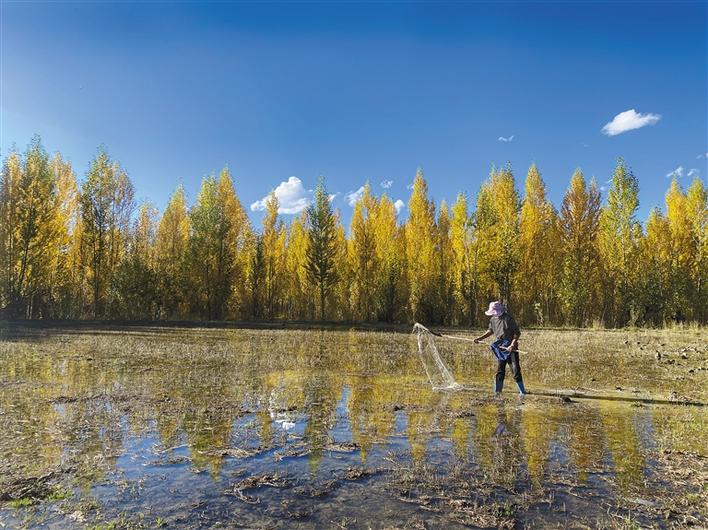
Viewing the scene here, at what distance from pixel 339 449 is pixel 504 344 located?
245 inches

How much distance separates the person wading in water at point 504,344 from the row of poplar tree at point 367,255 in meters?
29.5

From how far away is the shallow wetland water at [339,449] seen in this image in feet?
16.7

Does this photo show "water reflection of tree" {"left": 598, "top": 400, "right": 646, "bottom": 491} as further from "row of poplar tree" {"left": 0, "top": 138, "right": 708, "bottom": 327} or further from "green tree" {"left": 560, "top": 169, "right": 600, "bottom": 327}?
"green tree" {"left": 560, "top": 169, "right": 600, "bottom": 327}

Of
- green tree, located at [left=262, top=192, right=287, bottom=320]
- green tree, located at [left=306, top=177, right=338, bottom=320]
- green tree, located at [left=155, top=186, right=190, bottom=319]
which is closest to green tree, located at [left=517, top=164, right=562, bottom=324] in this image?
green tree, located at [left=306, top=177, right=338, bottom=320]

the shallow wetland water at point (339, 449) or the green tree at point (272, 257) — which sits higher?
the green tree at point (272, 257)

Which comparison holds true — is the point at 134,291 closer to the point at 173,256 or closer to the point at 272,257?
the point at 173,256

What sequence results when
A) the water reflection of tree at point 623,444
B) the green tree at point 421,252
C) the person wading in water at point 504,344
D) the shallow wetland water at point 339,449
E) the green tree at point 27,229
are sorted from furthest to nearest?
the green tree at point 421,252 < the green tree at point 27,229 < the person wading in water at point 504,344 < the water reflection of tree at point 623,444 < the shallow wetland water at point 339,449

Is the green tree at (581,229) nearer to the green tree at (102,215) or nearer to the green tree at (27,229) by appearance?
the green tree at (102,215)

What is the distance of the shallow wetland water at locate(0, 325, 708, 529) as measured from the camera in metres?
5.09

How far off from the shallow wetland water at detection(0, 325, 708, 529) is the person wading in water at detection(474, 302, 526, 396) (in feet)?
2.40

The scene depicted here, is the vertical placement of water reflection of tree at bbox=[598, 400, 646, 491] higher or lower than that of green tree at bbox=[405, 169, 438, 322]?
lower

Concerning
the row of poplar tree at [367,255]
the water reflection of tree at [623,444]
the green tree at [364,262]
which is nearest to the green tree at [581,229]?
the row of poplar tree at [367,255]

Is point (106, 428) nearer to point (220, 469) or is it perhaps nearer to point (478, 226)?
point (220, 469)

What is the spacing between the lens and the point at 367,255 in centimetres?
5044
